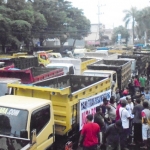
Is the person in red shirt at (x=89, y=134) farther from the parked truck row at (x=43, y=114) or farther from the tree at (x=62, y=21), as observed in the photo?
the tree at (x=62, y=21)

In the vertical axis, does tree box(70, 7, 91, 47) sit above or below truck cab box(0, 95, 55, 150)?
above

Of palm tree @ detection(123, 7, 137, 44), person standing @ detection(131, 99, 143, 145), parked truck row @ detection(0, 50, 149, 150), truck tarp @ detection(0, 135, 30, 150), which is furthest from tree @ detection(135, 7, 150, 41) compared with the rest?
truck tarp @ detection(0, 135, 30, 150)

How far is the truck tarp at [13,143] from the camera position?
19.0 feet

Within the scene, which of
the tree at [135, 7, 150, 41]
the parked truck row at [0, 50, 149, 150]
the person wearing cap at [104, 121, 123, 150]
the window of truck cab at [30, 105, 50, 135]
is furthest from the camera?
the tree at [135, 7, 150, 41]

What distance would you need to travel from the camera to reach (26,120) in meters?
6.29

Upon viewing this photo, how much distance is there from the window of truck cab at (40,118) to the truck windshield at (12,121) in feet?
0.66

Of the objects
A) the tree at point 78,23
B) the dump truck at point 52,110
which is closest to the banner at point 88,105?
the dump truck at point 52,110

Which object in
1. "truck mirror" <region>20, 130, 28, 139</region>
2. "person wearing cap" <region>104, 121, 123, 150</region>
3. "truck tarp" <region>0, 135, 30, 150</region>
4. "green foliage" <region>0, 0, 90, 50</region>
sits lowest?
"person wearing cap" <region>104, 121, 123, 150</region>

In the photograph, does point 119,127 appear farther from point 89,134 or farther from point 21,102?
point 21,102

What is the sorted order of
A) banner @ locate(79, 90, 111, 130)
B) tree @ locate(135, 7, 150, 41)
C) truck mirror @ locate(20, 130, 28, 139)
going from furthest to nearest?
tree @ locate(135, 7, 150, 41) → banner @ locate(79, 90, 111, 130) → truck mirror @ locate(20, 130, 28, 139)

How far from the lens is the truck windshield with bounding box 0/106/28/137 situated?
620cm

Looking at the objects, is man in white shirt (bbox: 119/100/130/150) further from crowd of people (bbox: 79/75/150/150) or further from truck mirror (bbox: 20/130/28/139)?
truck mirror (bbox: 20/130/28/139)

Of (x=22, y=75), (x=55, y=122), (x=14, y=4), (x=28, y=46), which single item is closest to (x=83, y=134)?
(x=55, y=122)

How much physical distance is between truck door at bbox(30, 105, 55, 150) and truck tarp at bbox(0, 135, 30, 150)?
0.57 m
